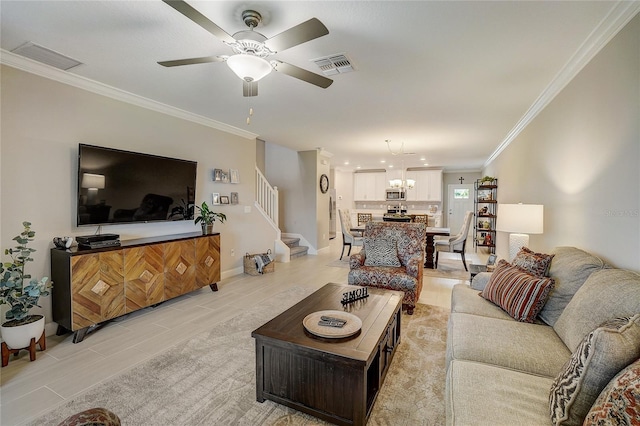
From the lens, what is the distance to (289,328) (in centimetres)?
193

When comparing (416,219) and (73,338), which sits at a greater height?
(416,219)

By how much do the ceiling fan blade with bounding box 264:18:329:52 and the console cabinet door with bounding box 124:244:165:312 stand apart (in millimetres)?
2628

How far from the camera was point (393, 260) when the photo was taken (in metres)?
3.79

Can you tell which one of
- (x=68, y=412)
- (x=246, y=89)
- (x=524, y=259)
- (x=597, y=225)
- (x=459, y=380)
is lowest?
(x=68, y=412)

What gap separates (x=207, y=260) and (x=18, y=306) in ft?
6.26

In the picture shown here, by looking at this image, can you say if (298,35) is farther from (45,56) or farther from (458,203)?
(458,203)

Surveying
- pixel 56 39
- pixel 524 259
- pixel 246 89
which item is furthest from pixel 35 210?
pixel 524 259

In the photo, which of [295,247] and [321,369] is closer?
[321,369]

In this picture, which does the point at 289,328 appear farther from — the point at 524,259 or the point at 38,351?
the point at 38,351

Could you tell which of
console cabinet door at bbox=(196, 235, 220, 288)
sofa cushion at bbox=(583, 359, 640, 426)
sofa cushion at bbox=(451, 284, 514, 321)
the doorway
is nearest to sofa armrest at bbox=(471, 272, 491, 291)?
sofa cushion at bbox=(451, 284, 514, 321)

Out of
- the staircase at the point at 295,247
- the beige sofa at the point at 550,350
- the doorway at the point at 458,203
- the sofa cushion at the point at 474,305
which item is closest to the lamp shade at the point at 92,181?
the beige sofa at the point at 550,350

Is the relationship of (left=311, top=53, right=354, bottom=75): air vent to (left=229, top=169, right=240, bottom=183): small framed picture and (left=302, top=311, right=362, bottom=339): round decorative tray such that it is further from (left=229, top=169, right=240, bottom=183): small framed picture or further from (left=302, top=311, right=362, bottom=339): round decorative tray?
(left=229, top=169, right=240, bottom=183): small framed picture

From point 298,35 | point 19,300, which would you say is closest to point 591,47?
point 298,35

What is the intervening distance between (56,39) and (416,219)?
752cm
